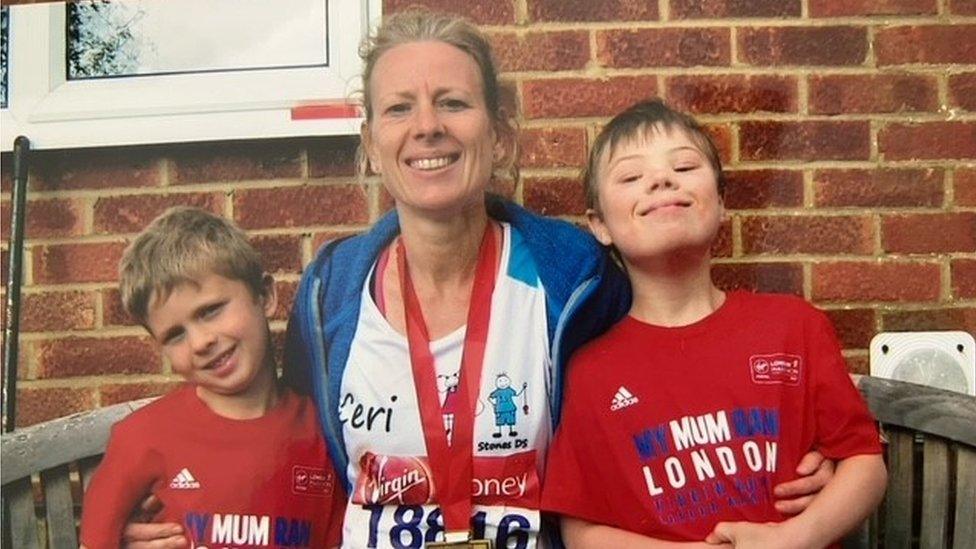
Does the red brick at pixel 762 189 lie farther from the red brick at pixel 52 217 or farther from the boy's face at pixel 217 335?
the red brick at pixel 52 217

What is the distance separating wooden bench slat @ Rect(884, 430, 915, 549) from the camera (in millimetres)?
1385

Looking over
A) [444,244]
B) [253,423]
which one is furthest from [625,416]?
[253,423]

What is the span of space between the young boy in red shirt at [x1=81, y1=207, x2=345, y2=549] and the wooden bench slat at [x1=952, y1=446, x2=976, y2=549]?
0.83 m

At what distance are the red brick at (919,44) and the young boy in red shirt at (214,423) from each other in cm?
88

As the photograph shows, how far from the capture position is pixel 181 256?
1.38m

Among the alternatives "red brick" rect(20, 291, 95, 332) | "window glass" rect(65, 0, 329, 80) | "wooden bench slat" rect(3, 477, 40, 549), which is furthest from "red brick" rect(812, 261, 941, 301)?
"wooden bench slat" rect(3, 477, 40, 549)

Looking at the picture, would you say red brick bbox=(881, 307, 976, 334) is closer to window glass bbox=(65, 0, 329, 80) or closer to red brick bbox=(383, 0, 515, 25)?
red brick bbox=(383, 0, 515, 25)

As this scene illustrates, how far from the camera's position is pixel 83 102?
1404mm

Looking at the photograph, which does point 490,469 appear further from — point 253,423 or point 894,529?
point 894,529

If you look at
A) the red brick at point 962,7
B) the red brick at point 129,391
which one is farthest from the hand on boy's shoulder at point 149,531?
the red brick at point 962,7

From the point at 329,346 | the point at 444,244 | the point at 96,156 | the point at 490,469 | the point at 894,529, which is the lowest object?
the point at 894,529

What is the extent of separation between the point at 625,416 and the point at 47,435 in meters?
0.80

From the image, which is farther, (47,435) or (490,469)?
(47,435)

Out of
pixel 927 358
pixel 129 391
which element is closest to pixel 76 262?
pixel 129 391
